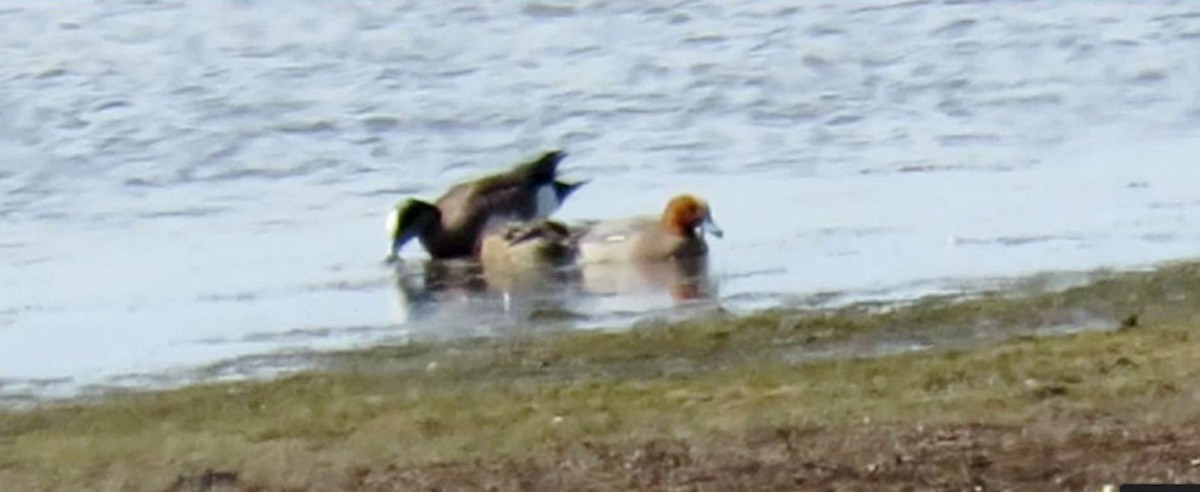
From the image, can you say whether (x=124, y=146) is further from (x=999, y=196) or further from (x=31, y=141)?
(x=999, y=196)

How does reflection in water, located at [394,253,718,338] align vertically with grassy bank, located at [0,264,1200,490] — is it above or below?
below

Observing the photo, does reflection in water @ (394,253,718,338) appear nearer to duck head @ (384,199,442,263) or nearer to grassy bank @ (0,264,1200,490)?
duck head @ (384,199,442,263)

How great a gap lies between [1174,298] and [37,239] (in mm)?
6048

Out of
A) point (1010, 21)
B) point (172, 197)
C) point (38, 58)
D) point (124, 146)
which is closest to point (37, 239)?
point (172, 197)

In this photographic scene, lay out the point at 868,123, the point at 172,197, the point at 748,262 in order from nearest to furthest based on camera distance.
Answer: the point at 748,262 → the point at 172,197 → the point at 868,123

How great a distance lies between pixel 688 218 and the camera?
13.5 meters

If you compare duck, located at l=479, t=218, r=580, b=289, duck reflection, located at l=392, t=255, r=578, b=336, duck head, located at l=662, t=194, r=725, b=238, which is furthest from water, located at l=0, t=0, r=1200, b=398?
duck, located at l=479, t=218, r=580, b=289

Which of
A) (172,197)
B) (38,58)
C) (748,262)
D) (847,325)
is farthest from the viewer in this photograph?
(38,58)

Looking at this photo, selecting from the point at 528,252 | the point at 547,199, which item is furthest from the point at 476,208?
the point at 528,252

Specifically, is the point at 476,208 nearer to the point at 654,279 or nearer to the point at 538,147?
the point at 654,279

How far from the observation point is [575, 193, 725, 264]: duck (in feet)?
44.1

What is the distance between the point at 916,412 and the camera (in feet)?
26.4

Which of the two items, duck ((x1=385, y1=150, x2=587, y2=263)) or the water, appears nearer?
the water

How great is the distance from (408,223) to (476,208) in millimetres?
694
